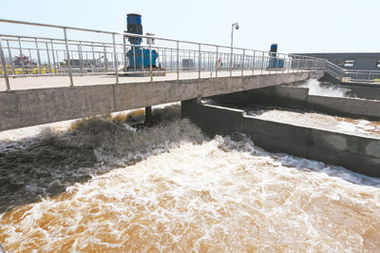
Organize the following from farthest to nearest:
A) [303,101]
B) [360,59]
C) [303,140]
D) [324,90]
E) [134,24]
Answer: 1. [360,59]
2. [324,90]
3. [303,101]
4. [134,24]
5. [303,140]

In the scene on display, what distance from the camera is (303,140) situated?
7055 mm

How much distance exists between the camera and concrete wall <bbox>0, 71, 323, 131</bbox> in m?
4.09

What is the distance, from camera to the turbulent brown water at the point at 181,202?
372cm

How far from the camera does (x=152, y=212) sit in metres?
4.40

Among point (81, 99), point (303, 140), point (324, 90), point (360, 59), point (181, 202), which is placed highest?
point (360, 59)

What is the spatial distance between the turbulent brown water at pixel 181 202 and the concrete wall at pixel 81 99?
1781mm

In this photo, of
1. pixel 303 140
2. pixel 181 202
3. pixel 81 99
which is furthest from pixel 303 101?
pixel 81 99

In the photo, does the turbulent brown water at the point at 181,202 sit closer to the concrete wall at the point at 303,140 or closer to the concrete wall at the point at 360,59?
the concrete wall at the point at 303,140

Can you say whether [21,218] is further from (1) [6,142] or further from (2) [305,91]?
(2) [305,91]

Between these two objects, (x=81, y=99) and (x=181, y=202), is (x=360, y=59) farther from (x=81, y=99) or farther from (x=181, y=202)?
(x=81, y=99)

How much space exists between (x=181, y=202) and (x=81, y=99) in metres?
3.29

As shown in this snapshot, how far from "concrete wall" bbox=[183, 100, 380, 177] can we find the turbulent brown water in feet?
1.06

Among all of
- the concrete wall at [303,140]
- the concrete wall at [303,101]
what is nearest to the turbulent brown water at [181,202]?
the concrete wall at [303,140]

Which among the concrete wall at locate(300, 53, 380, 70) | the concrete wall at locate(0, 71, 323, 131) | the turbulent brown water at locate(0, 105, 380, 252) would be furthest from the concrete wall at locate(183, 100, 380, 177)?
the concrete wall at locate(300, 53, 380, 70)
